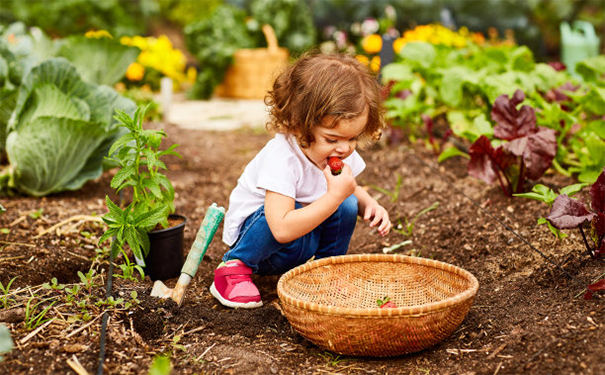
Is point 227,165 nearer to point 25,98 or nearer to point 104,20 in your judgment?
point 25,98

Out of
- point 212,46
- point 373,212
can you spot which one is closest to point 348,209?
point 373,212

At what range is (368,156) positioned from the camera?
392cm

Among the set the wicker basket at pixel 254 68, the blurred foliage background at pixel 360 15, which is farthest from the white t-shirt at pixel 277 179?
the blurred foliage background at pixel 360 15

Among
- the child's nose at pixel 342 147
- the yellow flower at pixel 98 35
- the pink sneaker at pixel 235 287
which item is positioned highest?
the yellow flower at pixel 98 35

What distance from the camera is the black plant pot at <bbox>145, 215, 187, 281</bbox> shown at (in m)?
2.21

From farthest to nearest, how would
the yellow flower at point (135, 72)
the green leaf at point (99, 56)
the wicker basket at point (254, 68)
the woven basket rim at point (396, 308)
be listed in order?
the wicker basket at point (254, 68)
the yellow flower at point (135, 72)
the green leaf at point (99, 56)
the woven basket rim at point (396, 308)

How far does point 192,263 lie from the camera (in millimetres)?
2086

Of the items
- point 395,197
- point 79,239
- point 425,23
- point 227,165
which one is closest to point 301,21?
point 425,23

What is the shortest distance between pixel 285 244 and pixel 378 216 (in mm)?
355

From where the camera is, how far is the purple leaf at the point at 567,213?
5.96ft

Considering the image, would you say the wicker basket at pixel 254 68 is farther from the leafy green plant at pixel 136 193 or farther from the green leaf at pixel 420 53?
the leafy green plant at pixel 136 193

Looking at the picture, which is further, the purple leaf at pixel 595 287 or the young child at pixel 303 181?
the young child at pixel 303 181

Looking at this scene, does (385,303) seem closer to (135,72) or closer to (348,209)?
(348,209)

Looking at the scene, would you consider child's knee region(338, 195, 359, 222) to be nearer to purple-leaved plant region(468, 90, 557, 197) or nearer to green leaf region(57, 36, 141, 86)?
purple-leaved plant region(468, 90, 557, 197)
